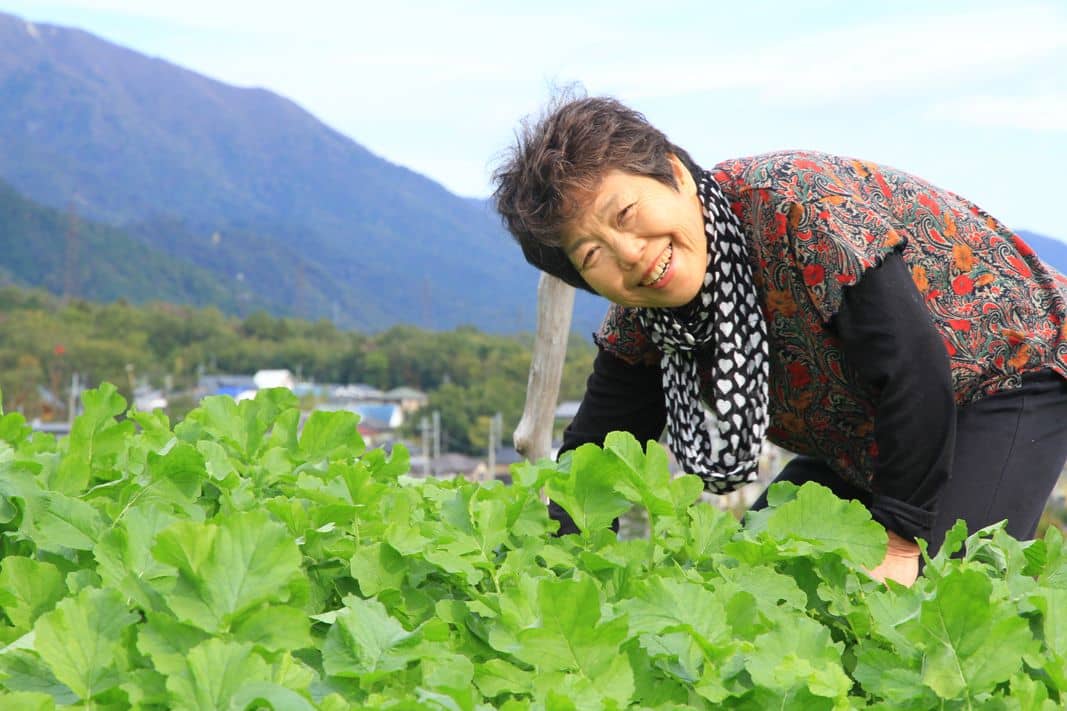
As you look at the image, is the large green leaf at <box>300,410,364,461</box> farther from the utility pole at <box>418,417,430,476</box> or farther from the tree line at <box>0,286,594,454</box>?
the utility pole at <box>418,417,430,476</box>

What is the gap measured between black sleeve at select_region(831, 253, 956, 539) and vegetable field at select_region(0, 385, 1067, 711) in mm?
744

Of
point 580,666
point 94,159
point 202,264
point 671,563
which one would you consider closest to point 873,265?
point 671,563

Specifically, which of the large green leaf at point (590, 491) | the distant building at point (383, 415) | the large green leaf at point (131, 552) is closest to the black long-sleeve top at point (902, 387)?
the large green leaf at point (590, 491)

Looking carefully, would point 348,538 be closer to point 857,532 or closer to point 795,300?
point 857,532

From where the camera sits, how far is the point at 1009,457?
2.30 metres

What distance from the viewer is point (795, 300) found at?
2273 millimetres

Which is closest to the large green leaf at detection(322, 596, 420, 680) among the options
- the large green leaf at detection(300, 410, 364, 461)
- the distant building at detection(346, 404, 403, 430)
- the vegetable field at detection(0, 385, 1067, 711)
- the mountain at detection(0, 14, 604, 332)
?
the vegetable field at detection(0, 385, 1067, 711)

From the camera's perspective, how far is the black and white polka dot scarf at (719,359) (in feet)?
7.38

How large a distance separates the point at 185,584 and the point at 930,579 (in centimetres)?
67

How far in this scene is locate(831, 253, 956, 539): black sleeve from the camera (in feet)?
6.71

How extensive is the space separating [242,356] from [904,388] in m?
75.2

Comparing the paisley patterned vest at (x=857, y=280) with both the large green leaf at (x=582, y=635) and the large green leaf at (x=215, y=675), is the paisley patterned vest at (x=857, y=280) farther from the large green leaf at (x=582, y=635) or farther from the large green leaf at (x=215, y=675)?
the large green leaf at (x=215, y=675)

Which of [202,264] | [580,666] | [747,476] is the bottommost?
[202,264]

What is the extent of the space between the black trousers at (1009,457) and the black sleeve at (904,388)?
152mm
